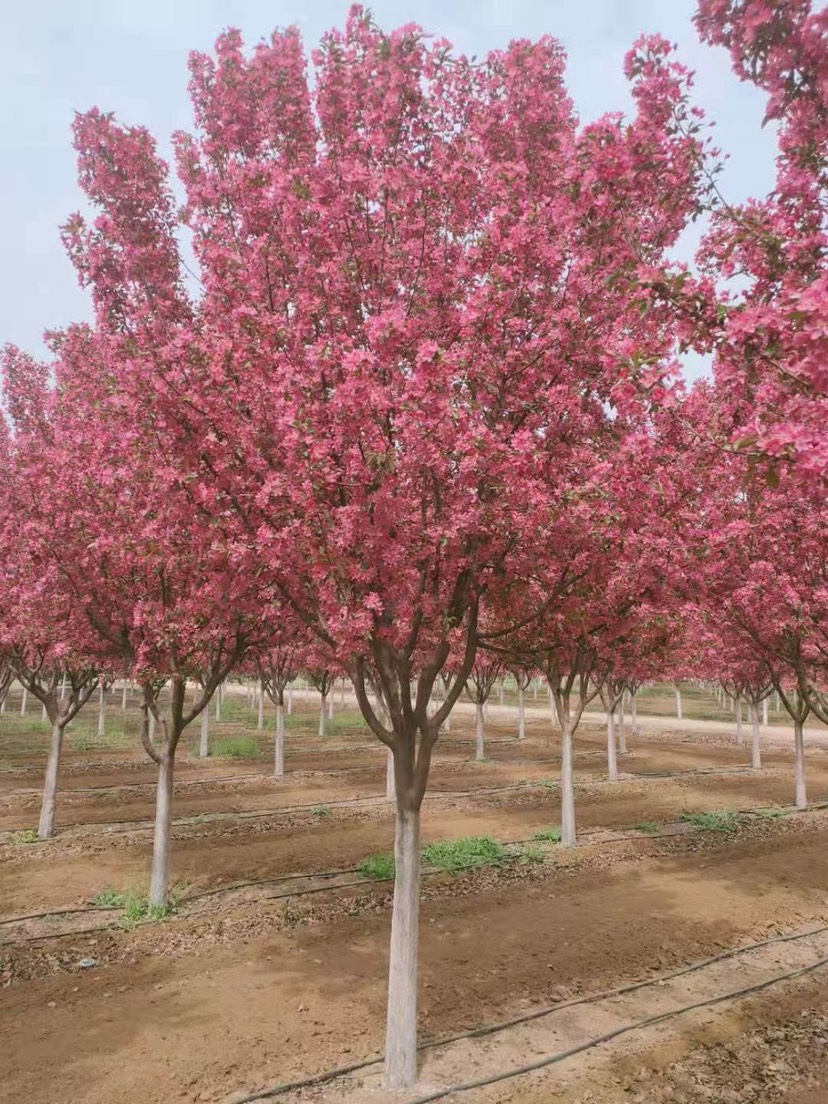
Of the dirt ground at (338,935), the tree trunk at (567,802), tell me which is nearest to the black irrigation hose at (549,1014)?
the dirt ground at (338,935)

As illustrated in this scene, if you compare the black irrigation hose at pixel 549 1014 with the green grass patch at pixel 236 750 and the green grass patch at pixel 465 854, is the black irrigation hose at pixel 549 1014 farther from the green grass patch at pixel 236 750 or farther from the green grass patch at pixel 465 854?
the green grass patch at pixel 236 750

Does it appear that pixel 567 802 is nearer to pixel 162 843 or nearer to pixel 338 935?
pixel 338 935

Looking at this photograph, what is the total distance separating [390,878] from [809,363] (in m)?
12.7

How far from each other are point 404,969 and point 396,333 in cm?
652

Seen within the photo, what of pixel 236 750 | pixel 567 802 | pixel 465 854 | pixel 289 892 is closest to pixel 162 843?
pixel 289 892

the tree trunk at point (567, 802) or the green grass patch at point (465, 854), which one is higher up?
the tree trunk at point (567, 802)

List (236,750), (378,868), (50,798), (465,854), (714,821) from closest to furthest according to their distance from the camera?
(378,868)
(465,854)
(50,798)
(714,821)
(236,750)

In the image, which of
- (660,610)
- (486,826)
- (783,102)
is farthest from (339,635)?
(486,826)

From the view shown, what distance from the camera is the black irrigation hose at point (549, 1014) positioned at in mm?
7164

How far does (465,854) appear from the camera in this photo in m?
15.4

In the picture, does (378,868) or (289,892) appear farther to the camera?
(378,868)

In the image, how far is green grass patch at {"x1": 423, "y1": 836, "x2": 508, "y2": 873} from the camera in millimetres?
14727

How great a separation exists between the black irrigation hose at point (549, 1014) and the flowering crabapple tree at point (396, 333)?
586mm

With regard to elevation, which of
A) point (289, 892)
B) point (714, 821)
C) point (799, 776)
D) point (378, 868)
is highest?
point (799, 776)
